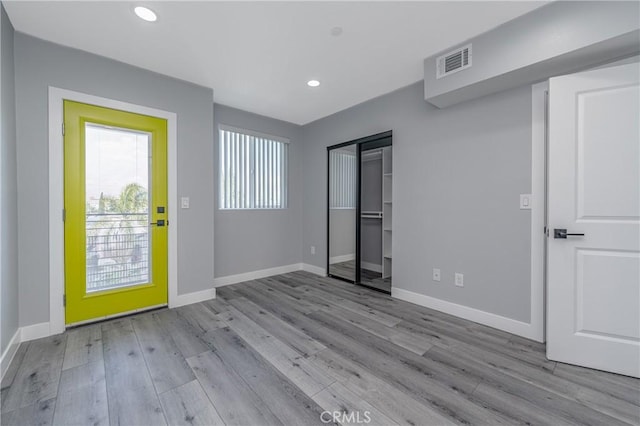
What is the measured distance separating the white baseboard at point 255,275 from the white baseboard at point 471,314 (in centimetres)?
193

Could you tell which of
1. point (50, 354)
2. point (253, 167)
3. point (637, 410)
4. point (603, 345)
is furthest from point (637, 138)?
point (50, 354)

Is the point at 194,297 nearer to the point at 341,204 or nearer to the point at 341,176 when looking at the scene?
the point at 341,204

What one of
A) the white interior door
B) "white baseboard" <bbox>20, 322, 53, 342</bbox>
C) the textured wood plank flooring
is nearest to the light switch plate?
the white interior door

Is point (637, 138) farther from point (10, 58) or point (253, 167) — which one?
point (10, 58)

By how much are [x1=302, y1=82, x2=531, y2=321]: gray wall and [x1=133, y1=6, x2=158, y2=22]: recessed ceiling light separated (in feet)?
8.35

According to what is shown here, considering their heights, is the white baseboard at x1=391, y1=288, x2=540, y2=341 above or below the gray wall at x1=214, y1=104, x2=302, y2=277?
below

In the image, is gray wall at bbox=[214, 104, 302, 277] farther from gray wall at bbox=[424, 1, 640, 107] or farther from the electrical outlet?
gray wall at bbox=[424, 1, 640, 107]

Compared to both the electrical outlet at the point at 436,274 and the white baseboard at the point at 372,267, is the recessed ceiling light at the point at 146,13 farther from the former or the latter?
the white baseboard at the point at 372,267

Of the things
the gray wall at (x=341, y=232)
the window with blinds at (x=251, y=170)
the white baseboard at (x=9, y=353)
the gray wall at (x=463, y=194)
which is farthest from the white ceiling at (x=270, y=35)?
the white baseboard at (x=9, y=353)

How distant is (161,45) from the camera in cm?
238

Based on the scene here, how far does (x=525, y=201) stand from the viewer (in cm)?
235

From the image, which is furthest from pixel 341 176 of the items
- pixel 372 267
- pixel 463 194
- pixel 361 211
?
pixel 463 194

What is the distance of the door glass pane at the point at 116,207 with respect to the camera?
2.56 meters

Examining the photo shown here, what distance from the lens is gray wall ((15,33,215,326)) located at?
7.37ft
